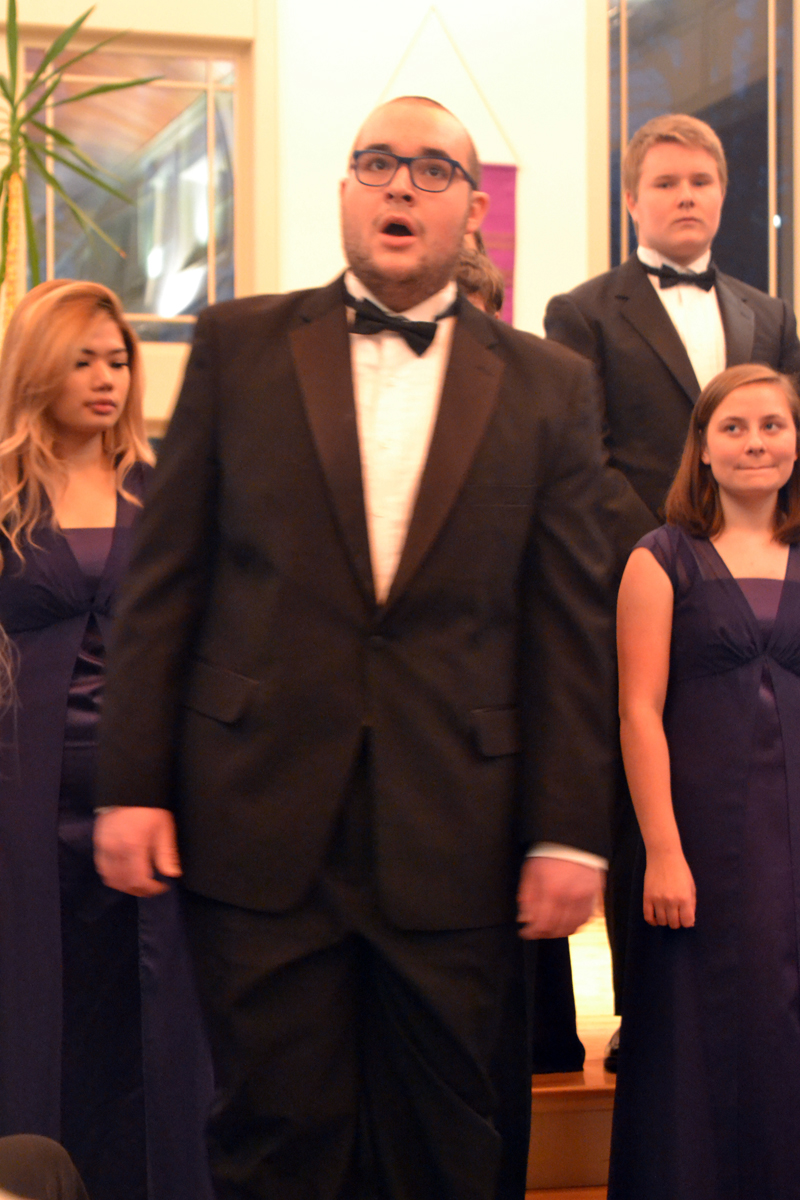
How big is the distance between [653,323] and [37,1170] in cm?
178

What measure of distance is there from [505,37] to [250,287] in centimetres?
129

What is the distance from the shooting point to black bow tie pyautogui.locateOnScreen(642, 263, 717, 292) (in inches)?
95.6

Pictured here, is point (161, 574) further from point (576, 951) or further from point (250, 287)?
Result: point (250, 287)

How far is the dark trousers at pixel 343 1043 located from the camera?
1.34 metres

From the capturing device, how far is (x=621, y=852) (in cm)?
227

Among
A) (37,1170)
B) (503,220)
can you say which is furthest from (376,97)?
(37,1170)

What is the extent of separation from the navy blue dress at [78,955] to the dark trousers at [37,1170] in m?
0.89

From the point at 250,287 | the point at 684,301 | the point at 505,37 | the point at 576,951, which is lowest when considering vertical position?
the point at 576,951

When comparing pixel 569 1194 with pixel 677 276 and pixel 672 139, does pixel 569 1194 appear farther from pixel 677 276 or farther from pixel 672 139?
pixel 672 139

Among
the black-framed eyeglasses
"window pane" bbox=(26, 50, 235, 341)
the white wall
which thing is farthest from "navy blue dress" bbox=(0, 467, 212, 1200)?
"window pane" bbox=(26, 50, 235, 341)

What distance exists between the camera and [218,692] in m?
1.36

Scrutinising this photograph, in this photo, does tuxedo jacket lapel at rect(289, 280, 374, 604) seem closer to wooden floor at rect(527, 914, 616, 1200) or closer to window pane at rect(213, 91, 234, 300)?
wooden floor at rect(527, 914, 616, 1200)

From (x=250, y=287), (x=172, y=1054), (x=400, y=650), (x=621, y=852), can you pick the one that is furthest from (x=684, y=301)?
(x=250, y=287)

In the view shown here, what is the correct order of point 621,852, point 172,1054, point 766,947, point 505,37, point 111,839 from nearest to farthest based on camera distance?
1. point 111,839
2. point 766,947
3. point 172,1054
4. point 621,852
5. point 505,37
